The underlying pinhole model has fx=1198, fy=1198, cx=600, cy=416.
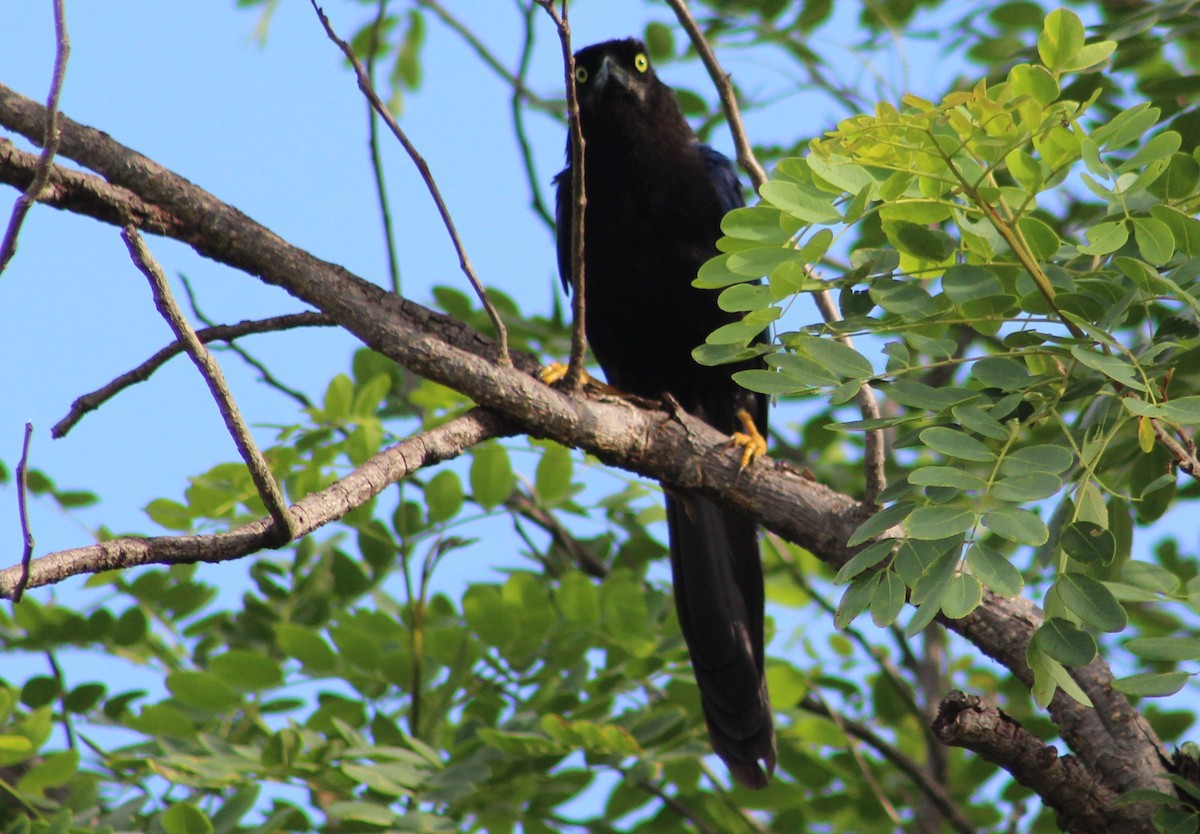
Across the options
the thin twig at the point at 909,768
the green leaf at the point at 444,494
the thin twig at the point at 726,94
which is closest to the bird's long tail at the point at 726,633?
the thin twig at the point at 909,768

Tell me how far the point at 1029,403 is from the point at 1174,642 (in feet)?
1.56

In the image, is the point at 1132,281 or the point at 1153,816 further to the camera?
the point at 1153,816

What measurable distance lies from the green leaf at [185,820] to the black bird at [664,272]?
170 centimetres

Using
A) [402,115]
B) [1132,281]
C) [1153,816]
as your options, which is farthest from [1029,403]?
[402,115]

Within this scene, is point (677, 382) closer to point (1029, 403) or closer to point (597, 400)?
point (597, 400)

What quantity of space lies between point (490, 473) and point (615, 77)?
1.95 metres

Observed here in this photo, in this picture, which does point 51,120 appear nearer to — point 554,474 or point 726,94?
point 726,94

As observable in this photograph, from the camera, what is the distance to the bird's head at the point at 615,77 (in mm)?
4848

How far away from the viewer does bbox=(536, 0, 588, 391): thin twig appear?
234 centimetres

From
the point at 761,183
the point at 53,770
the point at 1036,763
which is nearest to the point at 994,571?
the point at 1036,763

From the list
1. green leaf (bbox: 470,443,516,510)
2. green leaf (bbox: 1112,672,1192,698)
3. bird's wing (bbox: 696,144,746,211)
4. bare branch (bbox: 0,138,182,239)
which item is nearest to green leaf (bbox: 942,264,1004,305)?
green leaf (bbox: 1112,672,1192,698)

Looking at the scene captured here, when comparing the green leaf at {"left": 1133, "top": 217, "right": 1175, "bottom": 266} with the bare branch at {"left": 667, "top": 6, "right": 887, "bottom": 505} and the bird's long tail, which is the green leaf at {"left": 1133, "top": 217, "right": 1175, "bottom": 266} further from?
the bird's long tail

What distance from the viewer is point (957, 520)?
1.85 m

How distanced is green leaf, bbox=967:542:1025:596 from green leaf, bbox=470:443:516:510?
2.09 m
